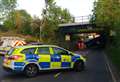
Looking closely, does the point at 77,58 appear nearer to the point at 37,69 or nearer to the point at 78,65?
the point at 78,65

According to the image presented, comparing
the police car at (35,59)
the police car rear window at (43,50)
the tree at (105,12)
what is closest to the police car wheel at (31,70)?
the police car at (35,59)

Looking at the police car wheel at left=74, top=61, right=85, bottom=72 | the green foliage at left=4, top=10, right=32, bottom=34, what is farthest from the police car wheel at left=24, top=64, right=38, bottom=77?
the green foliage at left=4, top=10, right=32, bottom=34

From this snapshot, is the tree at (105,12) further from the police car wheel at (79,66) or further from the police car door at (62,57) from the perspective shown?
the police car door at (62,57)

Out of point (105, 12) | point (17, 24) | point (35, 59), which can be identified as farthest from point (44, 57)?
point (17, 24)

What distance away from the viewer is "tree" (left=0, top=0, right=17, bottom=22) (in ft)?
306

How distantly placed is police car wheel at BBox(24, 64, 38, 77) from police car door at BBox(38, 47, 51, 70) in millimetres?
440

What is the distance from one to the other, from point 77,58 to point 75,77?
9.56 ft

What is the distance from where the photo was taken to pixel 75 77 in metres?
19.0

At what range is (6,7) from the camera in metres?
93.6

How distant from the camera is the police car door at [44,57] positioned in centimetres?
1975

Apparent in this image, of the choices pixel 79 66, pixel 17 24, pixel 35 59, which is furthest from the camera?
pixel 17 24

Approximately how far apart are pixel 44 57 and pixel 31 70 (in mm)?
1156

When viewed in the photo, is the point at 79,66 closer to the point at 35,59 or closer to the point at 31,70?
the point at 35,59

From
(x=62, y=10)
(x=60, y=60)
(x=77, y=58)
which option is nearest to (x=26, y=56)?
(x=60, y=60)
